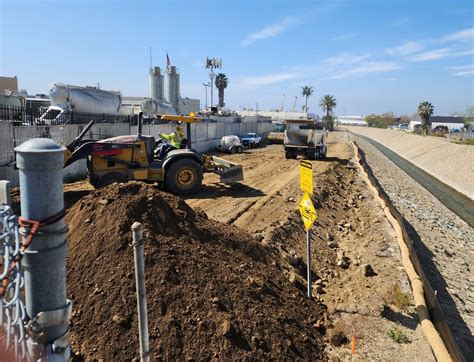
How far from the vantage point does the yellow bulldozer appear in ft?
38.5

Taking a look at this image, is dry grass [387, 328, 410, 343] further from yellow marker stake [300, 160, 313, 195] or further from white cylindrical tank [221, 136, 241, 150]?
white cylindrical tank [221, 136, 241, 150]

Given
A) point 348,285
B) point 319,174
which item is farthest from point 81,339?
point 319,174

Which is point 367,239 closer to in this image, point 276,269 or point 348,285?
point 348,285

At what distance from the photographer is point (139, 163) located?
12.5m

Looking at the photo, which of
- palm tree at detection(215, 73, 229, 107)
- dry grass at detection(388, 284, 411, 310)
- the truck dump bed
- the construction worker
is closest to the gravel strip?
dry grass at detection(388, 284, 411, 310)

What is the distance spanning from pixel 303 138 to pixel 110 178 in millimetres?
15525

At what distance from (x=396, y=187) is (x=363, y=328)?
67.2 feet

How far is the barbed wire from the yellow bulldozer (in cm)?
950

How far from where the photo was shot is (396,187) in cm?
2505

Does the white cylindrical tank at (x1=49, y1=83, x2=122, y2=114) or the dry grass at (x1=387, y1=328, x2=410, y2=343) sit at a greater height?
the white cylindrical tank at (x1=49, y1=83, x2=122, y2=114)

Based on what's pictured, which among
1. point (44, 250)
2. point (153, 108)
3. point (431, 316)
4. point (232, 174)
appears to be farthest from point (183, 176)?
point (153, 108)

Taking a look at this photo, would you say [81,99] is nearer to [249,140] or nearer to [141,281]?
[249,140]

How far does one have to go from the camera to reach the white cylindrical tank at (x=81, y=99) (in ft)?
70.9

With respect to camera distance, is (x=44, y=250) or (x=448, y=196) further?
(x=448, y=196)
